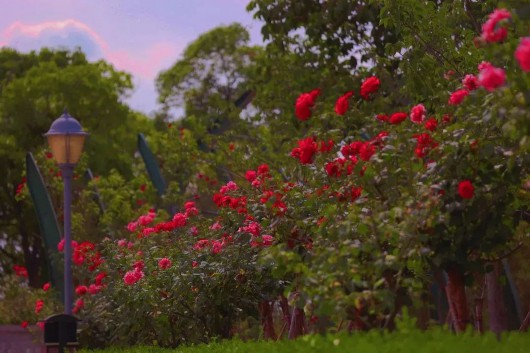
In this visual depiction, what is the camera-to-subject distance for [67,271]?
1759 cm

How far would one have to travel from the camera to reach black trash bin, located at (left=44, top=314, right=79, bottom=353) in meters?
15.7

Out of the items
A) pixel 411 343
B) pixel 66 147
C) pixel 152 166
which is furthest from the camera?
pixel 152 166

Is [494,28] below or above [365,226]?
above

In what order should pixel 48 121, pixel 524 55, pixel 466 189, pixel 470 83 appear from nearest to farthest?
pixel 524 55
pixel 466 189
pixel 470 83
pixel 48 121

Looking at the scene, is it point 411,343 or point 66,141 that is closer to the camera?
point 411,343

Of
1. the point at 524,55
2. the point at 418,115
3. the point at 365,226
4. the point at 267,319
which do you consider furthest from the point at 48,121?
the point at 524,55

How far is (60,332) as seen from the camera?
15.7 m

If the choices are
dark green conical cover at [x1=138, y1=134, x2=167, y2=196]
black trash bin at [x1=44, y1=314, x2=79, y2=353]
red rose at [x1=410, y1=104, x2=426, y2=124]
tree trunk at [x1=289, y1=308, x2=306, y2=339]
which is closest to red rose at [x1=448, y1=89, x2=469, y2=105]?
red rose at [x1=410, y1=104, x2=426, y2=124]

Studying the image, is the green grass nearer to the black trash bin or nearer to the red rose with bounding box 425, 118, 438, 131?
the red rose with bounding box 425, 118, 438, 131

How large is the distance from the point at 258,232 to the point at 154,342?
2523mm

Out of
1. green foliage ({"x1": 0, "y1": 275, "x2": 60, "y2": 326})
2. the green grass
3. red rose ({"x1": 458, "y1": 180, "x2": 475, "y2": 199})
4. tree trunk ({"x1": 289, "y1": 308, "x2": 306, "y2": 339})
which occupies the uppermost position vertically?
green foliage ({"x1": 0, "y1": 275, "x2": 60, "y2": 326})

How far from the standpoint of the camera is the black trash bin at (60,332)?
15.7m

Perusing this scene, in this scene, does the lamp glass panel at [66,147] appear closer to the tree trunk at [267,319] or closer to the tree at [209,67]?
the tree trunk at [267,319]

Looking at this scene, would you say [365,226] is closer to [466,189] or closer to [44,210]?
[466,189]
